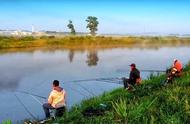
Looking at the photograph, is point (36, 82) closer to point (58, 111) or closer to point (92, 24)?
point (58, 111)

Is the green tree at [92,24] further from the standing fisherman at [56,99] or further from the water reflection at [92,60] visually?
the standing fisherman at [56,99]

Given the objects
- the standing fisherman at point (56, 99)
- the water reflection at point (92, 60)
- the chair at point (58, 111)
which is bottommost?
the water reflection at point (92, 60)

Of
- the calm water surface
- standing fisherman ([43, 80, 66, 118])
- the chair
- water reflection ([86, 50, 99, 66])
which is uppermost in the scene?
standing fisherman ([43, 80, 66, 118])

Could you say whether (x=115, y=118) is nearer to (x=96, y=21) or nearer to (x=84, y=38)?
(x=84, y=38)

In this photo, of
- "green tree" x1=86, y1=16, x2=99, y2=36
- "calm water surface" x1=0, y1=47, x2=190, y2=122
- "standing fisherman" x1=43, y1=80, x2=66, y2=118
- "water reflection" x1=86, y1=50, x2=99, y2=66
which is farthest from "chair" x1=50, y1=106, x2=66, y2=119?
"green tree" x1=86, y1=16, x2=99, y2=36

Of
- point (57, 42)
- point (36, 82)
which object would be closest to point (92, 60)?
point (36, 82)

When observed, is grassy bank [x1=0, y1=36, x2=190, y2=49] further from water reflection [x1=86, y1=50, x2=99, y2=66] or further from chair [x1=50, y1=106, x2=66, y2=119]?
chair [x1=50, y1=106, x2=66, y2=119]

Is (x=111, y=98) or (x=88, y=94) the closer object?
(x=111, y=98)

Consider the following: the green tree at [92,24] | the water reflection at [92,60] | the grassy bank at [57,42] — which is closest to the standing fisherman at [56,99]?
the water reflection at [92,60]

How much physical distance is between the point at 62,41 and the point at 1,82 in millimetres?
44200

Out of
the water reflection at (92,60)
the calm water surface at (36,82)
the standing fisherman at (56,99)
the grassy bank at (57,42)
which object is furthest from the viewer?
the grassy bank at (57,42)

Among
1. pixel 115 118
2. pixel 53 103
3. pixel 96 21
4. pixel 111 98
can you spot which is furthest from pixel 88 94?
pixel 96 21

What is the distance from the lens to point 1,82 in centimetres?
2547

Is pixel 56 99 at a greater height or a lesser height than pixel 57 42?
greater
